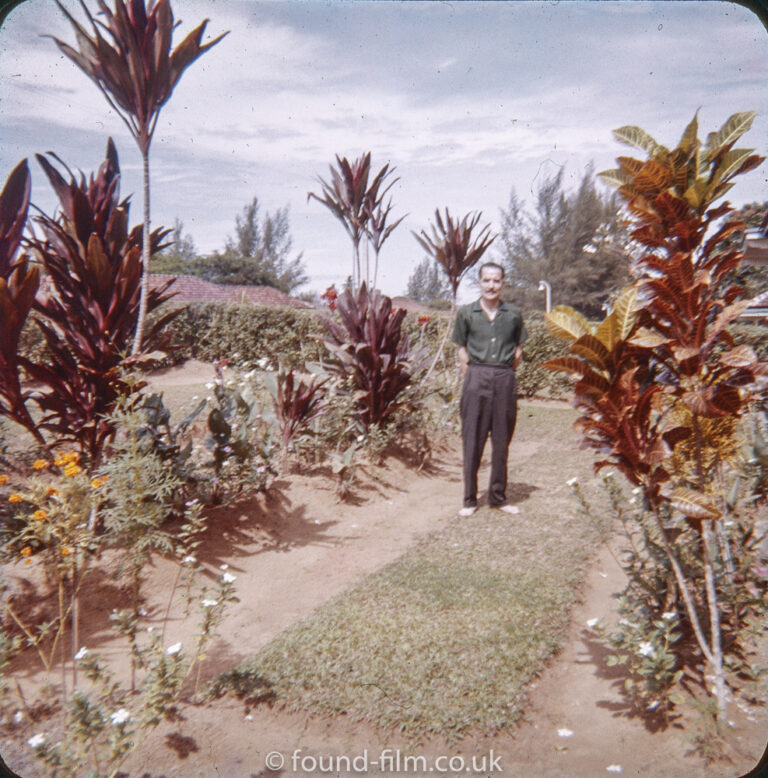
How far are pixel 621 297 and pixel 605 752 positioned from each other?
1677 mm

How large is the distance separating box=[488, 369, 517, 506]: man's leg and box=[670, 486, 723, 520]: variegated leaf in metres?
2.44

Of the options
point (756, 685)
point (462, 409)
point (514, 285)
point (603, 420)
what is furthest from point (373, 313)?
point (514, 285)

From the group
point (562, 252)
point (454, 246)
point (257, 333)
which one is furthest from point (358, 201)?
point (562, 252)

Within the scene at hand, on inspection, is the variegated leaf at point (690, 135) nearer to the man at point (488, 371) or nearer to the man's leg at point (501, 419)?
the man at point (488, 371)

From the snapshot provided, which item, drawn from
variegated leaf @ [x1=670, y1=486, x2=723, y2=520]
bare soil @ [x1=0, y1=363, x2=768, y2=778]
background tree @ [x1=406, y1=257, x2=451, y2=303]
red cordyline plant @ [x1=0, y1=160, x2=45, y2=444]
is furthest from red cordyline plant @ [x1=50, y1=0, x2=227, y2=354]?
background tree @ [x1=406, y1=257, x2=451, y2=303]

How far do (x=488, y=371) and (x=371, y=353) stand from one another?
52.1 inches

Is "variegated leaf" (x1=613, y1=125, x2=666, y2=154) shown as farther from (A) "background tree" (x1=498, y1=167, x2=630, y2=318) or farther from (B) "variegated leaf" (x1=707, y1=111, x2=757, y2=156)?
(A) "background tree" (x1=498, y1=167, x2=630, y2=318)

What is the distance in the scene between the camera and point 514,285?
138 feet

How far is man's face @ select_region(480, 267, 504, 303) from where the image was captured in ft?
14.4

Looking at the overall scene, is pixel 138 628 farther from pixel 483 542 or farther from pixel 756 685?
pixel 756 685

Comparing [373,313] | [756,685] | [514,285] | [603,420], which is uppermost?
[514,285]

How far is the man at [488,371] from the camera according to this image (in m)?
4.49

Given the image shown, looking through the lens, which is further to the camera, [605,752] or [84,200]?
[84,200]

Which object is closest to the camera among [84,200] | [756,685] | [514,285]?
[756,685]
